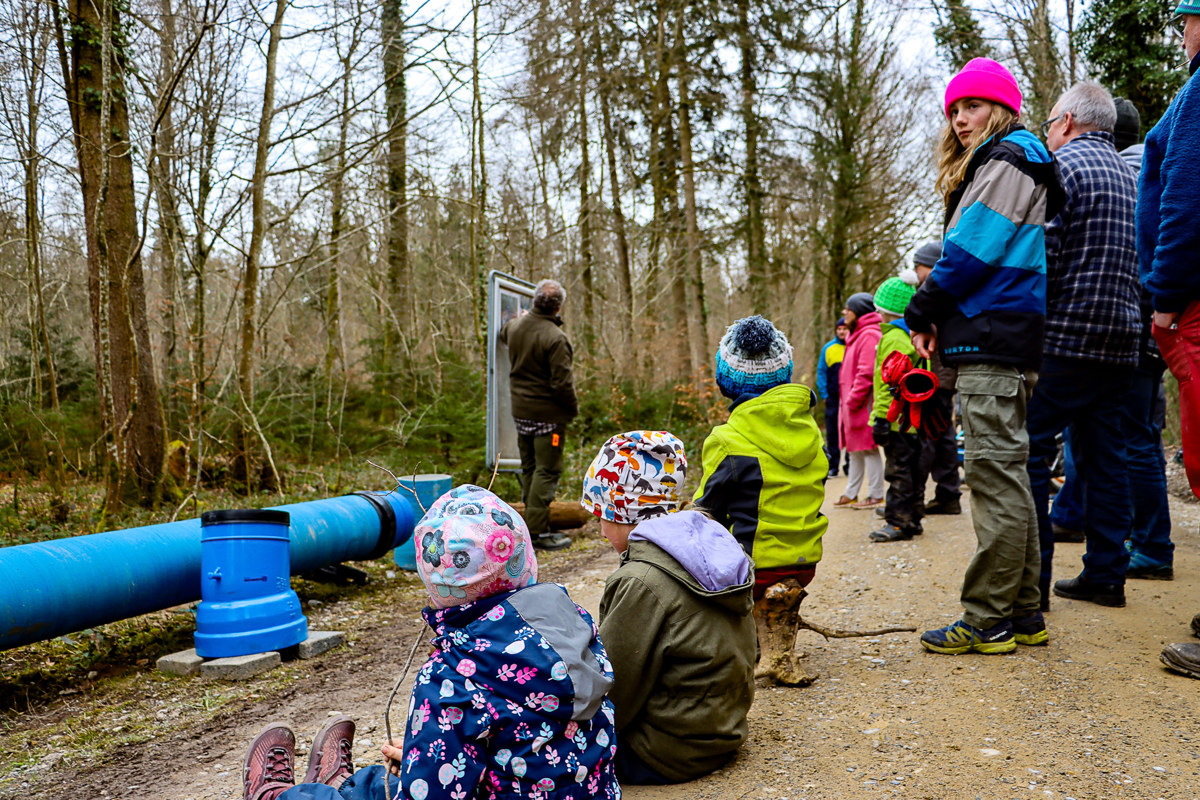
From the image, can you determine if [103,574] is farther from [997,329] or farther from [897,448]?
[897,448]

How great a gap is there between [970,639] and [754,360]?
4.93 ft

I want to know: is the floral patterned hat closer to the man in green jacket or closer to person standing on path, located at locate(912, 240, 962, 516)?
person standing on path, located at locate(912, 240, 962, 516)

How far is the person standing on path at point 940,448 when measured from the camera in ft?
18.9

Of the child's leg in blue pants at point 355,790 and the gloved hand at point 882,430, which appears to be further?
the gloved hand at point 882,430

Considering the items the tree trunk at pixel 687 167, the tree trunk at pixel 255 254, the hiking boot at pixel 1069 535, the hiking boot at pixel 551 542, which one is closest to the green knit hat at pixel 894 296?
the hiking boot at pixel 1069 535

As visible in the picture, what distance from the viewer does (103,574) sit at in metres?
4.07

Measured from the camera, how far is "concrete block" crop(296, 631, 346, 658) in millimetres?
4590

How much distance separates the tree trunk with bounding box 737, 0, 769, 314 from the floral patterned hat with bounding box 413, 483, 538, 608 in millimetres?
16919

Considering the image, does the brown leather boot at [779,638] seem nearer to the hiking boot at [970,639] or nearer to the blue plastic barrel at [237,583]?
the hiking boot at [970,639]

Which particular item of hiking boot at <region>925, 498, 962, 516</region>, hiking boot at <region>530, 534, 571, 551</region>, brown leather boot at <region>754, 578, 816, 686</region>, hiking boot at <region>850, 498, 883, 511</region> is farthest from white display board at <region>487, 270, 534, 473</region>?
brown leather boot at <region>754, 578, 816, 686</region>

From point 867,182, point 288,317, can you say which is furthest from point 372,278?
point 867,182

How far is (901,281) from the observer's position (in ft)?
21.2

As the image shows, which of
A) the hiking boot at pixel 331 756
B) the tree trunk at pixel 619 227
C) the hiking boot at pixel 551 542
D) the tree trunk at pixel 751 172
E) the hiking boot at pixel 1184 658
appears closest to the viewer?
the hiking boot at pixel 331 756

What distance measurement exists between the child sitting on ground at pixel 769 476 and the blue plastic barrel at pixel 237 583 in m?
Result: 2.47
